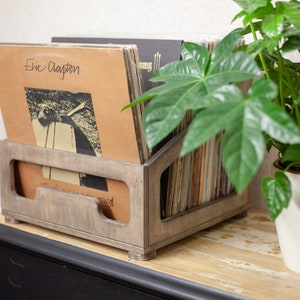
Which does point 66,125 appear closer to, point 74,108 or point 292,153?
point 74,108

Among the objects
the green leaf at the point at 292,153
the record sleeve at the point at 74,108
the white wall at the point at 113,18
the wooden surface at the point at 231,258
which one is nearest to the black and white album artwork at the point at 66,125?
the record sleeve at the point at 74,108

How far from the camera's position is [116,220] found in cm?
97

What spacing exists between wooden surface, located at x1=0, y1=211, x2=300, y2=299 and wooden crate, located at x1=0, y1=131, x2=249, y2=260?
2cm

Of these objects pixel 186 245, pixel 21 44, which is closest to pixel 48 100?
pixel 21 44

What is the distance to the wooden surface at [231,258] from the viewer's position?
83 cm

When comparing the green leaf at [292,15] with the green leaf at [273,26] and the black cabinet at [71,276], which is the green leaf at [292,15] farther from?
the black cabinet at [71,276]

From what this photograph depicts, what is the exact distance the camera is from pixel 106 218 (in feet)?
3.15

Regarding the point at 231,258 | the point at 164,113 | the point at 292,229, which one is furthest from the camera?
the point at 231,258

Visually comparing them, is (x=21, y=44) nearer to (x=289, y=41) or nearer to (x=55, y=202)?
(x=55, y=202)

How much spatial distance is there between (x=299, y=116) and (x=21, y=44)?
20.6 inches

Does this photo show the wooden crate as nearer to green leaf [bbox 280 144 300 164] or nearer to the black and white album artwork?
the black and white album artwork

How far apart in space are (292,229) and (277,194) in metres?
0.15

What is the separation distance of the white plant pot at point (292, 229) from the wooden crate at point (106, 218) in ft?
0.62

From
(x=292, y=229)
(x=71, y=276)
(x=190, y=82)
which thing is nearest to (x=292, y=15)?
(x=190, y=82)
